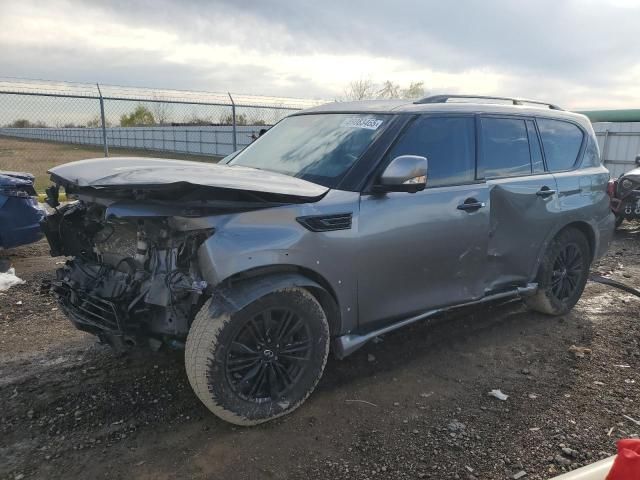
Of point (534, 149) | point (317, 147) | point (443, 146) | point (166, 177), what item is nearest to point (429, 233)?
point (443, 146)

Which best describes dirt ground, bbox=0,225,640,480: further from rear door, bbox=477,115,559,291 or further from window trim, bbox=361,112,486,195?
window trim, bbox=361,112,486,195

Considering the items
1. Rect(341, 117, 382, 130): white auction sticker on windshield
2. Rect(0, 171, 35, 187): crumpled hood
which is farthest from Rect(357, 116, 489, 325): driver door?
Rect(0, 171, 35, 187): crumpled hood

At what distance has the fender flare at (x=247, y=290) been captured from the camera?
8.77 feet

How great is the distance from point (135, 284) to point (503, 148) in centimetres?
292

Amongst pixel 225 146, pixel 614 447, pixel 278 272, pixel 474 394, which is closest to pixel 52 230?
pixel 278 272

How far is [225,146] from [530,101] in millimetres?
24941

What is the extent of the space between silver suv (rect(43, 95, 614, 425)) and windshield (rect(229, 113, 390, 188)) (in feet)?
0.05

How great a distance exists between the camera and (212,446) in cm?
276

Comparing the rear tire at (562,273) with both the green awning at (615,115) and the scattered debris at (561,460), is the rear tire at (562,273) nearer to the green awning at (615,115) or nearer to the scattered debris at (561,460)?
the scattered debris at (561,460)

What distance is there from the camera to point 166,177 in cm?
267

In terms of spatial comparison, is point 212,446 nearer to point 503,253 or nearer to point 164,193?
point 164,193

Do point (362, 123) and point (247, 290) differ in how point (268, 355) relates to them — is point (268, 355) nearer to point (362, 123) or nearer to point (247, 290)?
point (247, 290)

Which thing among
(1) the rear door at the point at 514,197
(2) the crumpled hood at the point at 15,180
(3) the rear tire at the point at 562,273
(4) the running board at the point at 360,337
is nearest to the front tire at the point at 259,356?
(4) the running board at the point at 360,337

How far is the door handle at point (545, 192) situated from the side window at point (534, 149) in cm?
17
